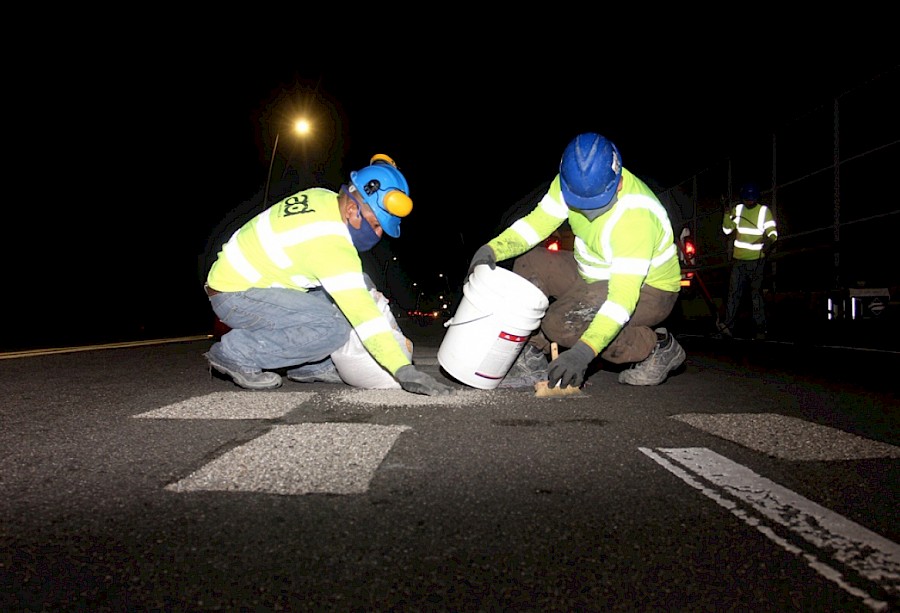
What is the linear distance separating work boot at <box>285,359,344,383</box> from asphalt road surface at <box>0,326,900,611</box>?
125 cm

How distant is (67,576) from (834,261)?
9.28 meters

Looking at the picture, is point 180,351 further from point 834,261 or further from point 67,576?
point 834,261

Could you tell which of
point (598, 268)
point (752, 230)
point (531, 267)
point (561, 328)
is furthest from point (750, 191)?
point (561, 328)

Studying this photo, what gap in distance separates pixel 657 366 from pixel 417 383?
6.28 ft

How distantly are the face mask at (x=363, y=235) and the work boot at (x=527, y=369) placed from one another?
51.7 inches

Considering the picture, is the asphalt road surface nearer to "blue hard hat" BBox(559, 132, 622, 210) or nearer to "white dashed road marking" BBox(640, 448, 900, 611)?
"white dashed road marking" BBox(640, 448, 900, 611)

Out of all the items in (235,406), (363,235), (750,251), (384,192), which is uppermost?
(384,192)

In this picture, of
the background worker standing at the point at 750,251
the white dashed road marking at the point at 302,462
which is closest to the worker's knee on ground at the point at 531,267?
the white dashed road marking at the point at 302,462

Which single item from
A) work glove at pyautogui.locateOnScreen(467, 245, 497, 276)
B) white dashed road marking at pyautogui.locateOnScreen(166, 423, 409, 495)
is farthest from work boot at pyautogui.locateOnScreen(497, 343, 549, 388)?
white dashed road marking at pyautogui.locateOnScreen(166, 423, 409, 495)

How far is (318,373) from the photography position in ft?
16.3

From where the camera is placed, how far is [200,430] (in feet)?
9.69

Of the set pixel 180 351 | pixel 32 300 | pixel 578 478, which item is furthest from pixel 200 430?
pixel 32 300

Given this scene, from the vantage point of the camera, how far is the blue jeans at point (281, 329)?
4523 mm

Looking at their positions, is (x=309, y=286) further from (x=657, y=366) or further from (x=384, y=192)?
(x=657, y=366)
